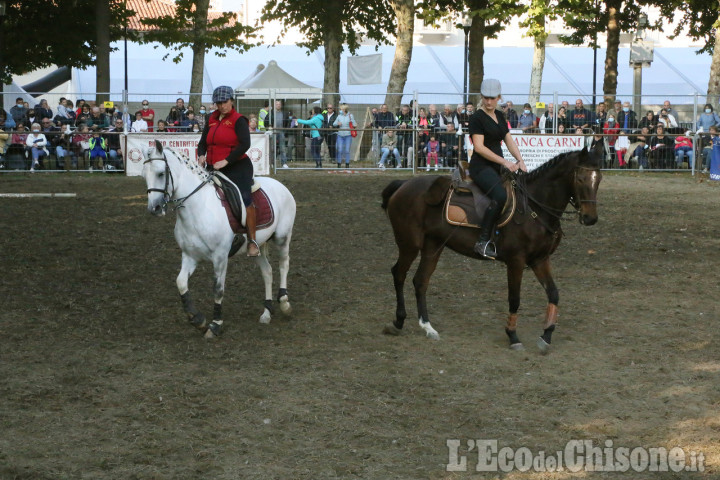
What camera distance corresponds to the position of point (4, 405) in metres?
7.44

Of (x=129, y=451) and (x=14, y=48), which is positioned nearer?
(x=129, y=451)

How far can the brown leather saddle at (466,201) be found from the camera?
31.1 feet

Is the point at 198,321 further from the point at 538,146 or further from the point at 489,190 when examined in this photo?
the point at 538,146

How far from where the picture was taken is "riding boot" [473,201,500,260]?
9.37 metres

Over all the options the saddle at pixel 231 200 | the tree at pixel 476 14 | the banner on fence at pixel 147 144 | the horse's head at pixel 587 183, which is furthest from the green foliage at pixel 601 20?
the saddle at pixel 231 200

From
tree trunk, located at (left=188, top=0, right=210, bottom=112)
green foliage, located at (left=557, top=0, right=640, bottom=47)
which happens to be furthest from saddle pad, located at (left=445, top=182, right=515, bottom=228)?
green foliage, located at (left=557, top=0, right=640, bottom=47)

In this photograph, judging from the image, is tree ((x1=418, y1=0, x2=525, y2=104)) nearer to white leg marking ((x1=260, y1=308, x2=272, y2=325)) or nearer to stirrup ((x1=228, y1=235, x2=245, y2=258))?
white leg marking ((x1=260, y1=308, x2=272, y2=325))

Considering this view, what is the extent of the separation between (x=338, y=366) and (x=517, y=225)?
7.47 ft

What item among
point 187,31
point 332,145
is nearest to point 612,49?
point 332,145

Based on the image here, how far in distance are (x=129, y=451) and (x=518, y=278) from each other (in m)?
4.40

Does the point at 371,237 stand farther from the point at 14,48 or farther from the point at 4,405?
the point at 14,48

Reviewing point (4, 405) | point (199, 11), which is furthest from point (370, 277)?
point (199, 11)

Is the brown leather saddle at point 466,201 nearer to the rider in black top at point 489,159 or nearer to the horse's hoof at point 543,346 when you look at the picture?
the rider in black top at point 489,159

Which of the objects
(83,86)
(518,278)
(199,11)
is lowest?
(518,278)
